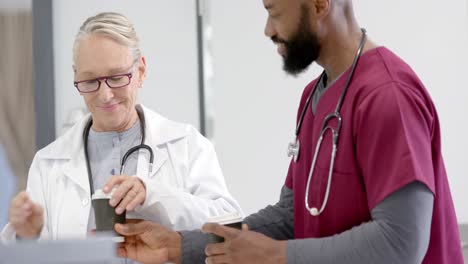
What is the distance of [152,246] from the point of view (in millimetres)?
1532

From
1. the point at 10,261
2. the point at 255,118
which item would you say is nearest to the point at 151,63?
the point at 255,118

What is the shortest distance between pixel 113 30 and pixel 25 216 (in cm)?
61

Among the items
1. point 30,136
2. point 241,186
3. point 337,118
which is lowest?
point 241,186

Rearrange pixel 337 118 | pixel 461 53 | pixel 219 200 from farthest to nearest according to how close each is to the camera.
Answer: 1. pixel 461 53
2. pixel 219 200
3. pixel 337 118

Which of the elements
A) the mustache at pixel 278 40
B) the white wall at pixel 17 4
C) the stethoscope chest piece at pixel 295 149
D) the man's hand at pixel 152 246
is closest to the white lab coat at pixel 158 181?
the man's hand at pixel 152 246

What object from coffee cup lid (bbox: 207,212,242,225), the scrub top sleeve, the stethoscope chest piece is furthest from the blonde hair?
the scrub top sleeve

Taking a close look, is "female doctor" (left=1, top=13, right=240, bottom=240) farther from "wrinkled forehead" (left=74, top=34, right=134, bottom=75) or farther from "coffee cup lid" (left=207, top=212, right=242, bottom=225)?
"coffee cup lid" (left=207, top=212, right=242, bottom=225)

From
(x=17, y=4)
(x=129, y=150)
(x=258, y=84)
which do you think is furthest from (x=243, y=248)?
(x=17, y=4)

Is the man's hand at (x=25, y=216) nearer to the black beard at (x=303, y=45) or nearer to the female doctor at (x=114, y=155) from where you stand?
the female doctor at (x=114, y=155)

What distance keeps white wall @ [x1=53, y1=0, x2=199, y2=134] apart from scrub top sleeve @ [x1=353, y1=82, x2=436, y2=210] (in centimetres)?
217

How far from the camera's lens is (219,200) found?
1.90 metres

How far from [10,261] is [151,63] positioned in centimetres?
271

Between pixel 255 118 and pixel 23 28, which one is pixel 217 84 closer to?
pixel 255 118

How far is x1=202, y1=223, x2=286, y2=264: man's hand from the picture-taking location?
46.3 inches
